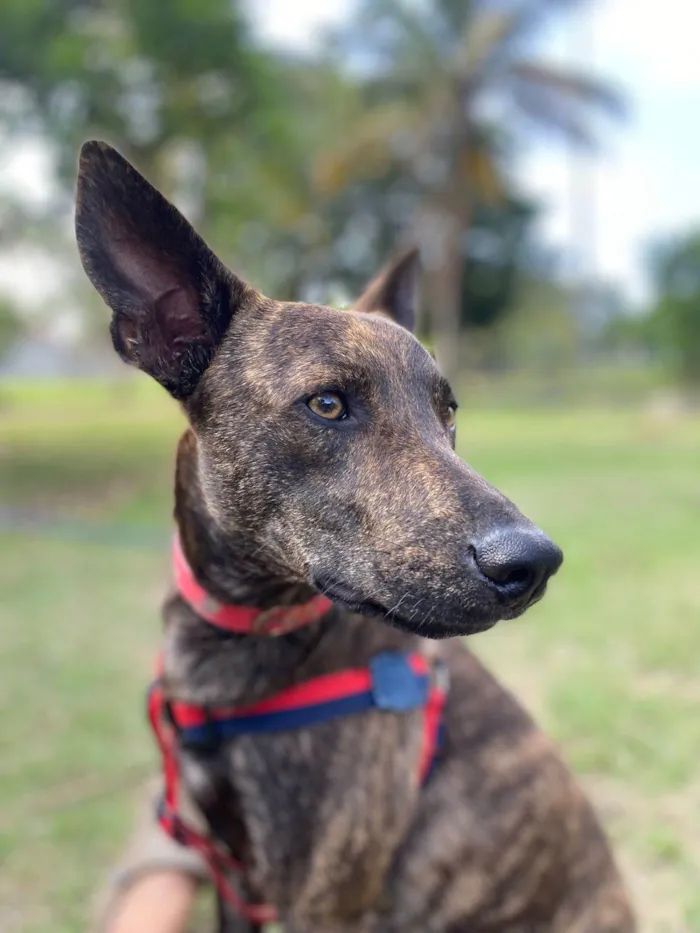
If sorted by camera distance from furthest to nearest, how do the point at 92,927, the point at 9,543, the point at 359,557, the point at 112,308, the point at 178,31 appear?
the point at 178,31, the point at 9,543, the point at 92,927, the point at 112,308, the point at 359,557

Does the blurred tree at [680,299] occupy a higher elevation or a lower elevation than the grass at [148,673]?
higher

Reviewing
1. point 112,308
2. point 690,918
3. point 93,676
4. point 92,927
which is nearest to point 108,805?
point 92,927

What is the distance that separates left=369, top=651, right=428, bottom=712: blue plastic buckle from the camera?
220 centimetres

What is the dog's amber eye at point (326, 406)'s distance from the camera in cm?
188

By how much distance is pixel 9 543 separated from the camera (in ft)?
27.5

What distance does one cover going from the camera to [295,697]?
2152 millimetres

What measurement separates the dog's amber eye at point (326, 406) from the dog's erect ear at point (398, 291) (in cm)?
80

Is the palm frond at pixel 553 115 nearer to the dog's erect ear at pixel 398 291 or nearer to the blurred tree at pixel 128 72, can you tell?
the blurred tree at pixel 128 72

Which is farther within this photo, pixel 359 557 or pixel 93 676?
pixel 93 676

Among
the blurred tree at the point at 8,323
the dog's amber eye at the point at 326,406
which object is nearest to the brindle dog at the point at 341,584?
the dog's amber eye at the point at 326,406

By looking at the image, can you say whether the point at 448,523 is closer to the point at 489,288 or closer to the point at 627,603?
the point at 627,603

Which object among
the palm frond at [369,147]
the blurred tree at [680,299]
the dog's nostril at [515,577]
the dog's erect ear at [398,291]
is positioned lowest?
the dog's nostril at [515,577]

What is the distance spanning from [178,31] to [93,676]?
8.82 meters

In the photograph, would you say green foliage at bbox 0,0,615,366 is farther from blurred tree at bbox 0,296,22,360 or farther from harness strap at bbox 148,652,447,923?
blurred tree at bbox 0,296,22,360
